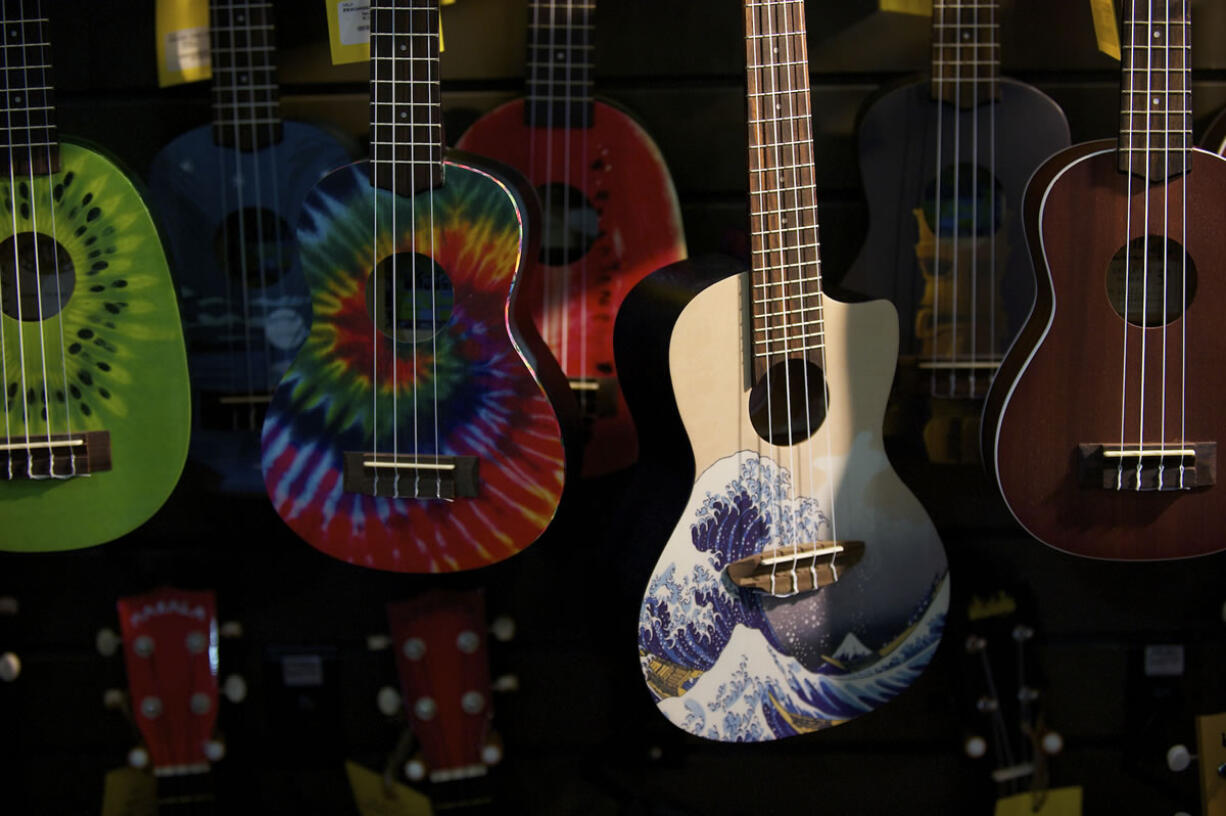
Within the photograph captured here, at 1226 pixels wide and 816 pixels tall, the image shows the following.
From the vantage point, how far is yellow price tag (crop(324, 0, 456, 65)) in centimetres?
143

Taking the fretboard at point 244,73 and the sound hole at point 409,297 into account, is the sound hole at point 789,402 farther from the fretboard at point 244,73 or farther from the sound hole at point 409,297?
the fretboard at point 244,73

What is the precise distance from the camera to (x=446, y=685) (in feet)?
5.32

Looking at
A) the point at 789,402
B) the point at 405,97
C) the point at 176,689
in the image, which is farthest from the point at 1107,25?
the point at 176,689

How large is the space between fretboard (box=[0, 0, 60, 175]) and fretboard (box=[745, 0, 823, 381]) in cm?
93

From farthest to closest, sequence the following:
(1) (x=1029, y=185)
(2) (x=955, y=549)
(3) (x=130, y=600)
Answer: (2) (x=955, y=549) → (3) (x=130, y=600) → (1) (x=1029, y=185)

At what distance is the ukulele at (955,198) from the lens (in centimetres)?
151

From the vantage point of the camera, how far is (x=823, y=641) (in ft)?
4.62

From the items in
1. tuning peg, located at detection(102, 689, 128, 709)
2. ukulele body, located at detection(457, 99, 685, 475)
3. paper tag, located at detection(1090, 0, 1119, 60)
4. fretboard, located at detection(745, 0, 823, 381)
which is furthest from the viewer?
tuning peg, located at detection(102, 689, 128, 709)

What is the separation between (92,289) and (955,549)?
1388mm

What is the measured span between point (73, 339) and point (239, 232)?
0.93 ft

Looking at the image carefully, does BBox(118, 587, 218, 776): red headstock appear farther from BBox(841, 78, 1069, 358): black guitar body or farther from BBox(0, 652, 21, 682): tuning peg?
BBox(841, 78, 1069, 358): black guitar body

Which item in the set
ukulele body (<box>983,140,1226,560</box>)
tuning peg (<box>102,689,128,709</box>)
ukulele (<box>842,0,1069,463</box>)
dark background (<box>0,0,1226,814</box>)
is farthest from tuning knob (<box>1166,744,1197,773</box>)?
tuning peg (<box>102,689,128,709</box>)

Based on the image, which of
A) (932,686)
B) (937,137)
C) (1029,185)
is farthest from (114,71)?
(932,686)

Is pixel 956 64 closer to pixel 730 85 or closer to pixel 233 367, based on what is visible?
pixel 730 85
